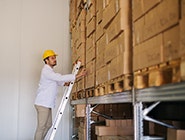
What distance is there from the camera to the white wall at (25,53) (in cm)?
838

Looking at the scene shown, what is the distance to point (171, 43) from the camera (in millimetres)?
2135

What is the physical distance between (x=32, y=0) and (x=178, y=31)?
729 cm

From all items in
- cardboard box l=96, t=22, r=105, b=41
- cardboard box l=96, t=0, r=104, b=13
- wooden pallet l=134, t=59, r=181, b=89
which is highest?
cardboard box l=96, t=0, r=104, b=13

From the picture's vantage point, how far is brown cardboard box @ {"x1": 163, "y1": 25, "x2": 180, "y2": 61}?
2071 millimetres

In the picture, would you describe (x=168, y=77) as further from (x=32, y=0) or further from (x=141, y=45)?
(x=32, y=0)

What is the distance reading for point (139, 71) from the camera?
107 inches

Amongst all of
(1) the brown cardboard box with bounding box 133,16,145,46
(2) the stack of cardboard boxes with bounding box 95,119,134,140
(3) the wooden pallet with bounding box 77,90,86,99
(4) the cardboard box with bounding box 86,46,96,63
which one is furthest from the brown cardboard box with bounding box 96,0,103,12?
(3) the wooden pallet with bounding box 77,90,86,99

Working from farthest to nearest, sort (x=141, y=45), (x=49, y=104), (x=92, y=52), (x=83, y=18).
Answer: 1. (x=49, y=104)
2. (x=83, y=18)
3. (x=92, y=52)
4. (x=141, y=45)

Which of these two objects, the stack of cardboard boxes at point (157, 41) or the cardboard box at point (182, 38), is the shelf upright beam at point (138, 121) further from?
the cardboard box at point (182, 38)

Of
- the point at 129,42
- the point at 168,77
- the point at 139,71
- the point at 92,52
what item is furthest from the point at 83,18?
the point at 168,77

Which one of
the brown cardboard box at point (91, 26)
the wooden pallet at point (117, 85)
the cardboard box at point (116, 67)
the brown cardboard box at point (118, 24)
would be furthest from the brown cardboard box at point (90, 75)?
the brown cardboard box at point (118, 24)

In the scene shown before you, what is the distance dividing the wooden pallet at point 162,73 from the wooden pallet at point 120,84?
36cm

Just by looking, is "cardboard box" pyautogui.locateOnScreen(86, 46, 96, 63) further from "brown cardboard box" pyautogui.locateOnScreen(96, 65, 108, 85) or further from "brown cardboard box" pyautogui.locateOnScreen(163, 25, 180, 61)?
"brown cardboard box" pyautogui.locateOnScreen(163, 25, 180, 61)

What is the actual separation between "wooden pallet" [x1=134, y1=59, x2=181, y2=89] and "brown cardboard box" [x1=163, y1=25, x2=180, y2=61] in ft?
0.14
